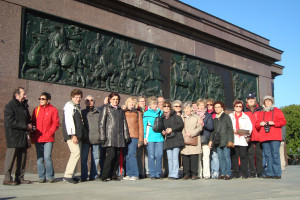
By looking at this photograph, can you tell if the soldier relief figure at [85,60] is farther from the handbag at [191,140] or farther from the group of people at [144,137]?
the handbag at [191,140]

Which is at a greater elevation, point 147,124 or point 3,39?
point 3,39

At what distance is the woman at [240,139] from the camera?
7.91 metres

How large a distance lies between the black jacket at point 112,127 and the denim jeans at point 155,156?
2.29 feet

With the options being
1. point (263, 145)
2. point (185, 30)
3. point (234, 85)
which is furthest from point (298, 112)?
point (263, 145)

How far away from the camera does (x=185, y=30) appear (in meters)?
12.2

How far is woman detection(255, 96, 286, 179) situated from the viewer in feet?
25.1

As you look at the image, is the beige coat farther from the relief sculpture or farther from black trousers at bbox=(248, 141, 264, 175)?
the relief sculpture

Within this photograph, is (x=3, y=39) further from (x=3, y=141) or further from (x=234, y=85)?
(x=234, y=85)

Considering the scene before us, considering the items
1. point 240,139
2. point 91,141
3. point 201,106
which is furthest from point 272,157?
point 91,141

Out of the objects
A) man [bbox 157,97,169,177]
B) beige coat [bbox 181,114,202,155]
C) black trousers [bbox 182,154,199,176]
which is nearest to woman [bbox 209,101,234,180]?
beige coat [bbox 181,114,202,155]

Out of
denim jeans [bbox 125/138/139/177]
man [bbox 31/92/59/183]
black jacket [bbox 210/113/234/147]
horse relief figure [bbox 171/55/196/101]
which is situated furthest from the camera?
horse relief figure [bbox 171/55/196/101]

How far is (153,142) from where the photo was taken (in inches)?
297

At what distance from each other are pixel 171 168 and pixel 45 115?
2564 mm

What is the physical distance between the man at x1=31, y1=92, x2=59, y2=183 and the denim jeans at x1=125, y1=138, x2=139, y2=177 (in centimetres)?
145
